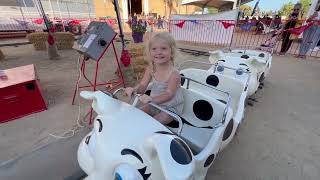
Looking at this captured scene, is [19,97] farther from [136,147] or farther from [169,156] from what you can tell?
[169,156]

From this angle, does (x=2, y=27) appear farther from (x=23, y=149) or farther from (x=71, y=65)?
(x=23, y=149)

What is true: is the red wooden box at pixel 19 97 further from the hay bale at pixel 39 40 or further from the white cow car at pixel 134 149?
the hay bale at pixel 39 40

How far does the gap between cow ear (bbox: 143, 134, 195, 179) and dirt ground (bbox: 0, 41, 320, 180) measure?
3.26 feet

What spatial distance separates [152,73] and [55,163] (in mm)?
1184

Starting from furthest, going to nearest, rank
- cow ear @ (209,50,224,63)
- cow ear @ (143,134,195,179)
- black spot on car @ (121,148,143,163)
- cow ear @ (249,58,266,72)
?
cow ear @ (209,50,224,63)
cow ear @ (249,58,266,72)
black spot on car @ (121,148,143,163)
cow ear @ (143,134,195,179)

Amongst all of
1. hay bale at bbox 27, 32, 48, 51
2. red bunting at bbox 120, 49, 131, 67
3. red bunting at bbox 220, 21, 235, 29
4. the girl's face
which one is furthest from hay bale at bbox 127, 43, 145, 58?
hay bale at bbox 27, 32, 48, 51

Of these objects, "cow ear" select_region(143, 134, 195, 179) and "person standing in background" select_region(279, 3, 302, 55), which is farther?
"person standing in background" select_region(279, 3, 302, 55)

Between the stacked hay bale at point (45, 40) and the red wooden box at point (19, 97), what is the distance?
4855 mm

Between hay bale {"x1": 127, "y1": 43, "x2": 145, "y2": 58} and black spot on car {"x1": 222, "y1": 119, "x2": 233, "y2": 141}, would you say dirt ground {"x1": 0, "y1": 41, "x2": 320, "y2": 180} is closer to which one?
black spot on car {"x1": 222, "y1": 119, "x2": 233, "y2": 141}

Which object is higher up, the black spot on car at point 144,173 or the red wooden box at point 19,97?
the black spot on car at point 144,173

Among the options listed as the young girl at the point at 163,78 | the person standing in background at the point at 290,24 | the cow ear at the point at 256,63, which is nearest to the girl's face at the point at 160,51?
the young girl at the point at 163,78

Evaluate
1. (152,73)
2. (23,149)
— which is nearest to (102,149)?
(152,73)

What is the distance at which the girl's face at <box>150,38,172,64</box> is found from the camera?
4.82ft

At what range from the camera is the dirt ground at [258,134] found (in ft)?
5.71
